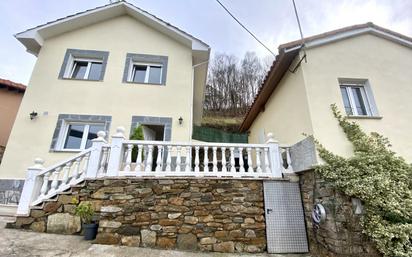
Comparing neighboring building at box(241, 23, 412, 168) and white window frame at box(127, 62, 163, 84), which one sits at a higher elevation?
white window frame at box(127, 62, 163, 84)

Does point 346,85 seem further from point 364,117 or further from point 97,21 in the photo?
point 97,21

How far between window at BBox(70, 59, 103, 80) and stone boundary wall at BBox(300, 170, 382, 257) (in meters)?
7.26

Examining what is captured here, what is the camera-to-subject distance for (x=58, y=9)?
743 cm

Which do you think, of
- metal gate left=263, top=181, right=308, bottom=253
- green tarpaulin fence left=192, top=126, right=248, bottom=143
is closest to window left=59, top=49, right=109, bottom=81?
green tarpaulin fence left=192, top=126, right=248, bottom=143

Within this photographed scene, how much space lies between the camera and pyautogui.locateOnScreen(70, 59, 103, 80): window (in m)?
6.90

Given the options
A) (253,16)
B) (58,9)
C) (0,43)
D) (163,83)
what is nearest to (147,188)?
(163,83)

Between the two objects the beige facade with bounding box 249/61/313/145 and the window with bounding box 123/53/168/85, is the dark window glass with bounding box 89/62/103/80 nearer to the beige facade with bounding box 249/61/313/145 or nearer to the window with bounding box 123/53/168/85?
the window with bounding box 123/53/168/85

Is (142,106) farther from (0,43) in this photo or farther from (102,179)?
(0,43)

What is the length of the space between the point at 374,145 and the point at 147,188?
474cm

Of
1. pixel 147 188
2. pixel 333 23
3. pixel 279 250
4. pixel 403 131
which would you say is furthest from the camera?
pixel 333 23

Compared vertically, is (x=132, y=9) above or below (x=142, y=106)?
above

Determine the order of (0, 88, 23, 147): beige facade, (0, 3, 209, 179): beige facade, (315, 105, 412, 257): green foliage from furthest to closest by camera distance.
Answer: (0, 88, 23, 147): beige facade, (0, 3, 209, 179): beige facade, (315, 105, 412, 257): green foliage

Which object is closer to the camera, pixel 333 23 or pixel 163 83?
pixel 333 23

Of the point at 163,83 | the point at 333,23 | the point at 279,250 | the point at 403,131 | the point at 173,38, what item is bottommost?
the point at 279,250
